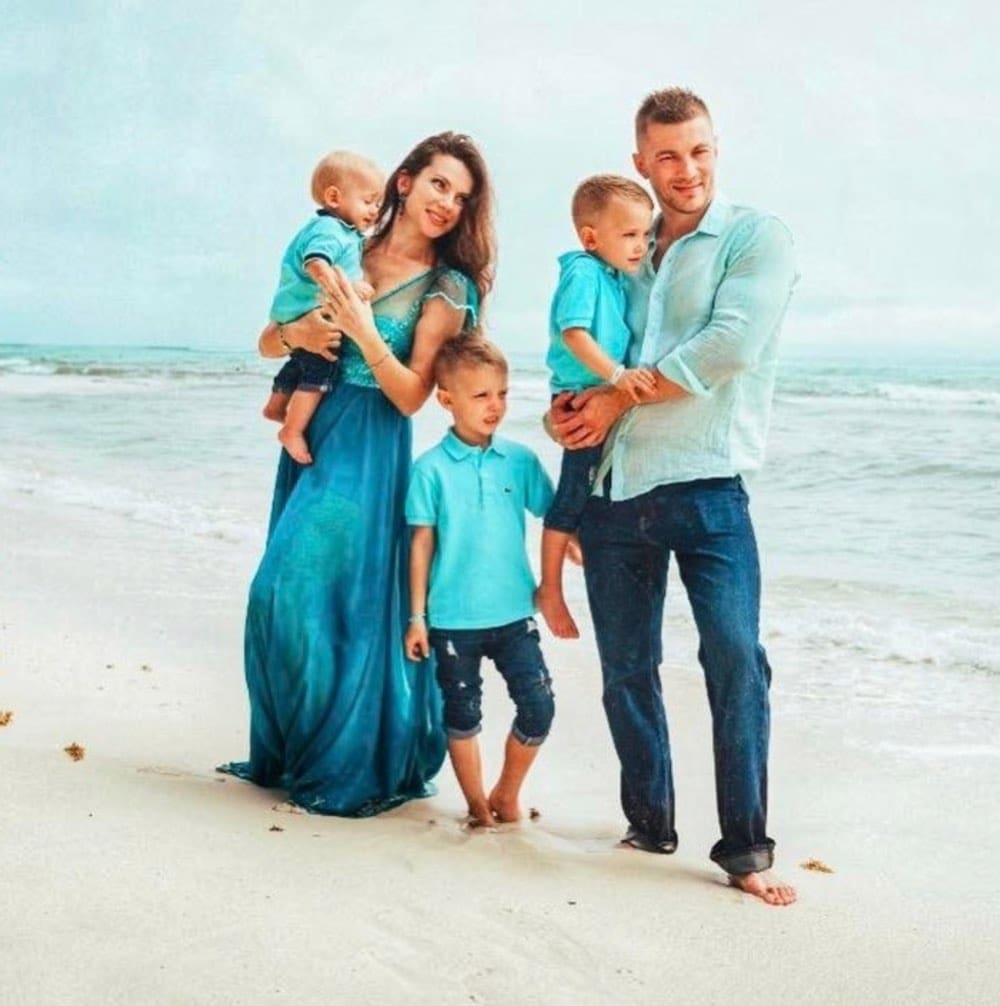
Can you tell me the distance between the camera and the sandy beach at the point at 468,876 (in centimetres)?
275

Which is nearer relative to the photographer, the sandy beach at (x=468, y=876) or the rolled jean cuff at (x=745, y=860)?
the sandy beach at (x=468, y=876)

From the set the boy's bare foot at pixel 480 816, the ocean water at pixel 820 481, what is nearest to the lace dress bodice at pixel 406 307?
the boy's bare foot at pixel 480 816

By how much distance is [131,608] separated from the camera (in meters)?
6.71

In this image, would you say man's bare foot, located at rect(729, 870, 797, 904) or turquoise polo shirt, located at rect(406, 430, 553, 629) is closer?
man's bare foot, located at rect(729, 870, 797, 904)

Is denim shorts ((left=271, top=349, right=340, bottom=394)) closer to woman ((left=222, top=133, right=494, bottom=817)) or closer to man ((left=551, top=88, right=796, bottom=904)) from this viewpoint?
woman ((left=222, top=133, right=494, bottom=817))

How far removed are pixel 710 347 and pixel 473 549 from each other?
30.6 inches

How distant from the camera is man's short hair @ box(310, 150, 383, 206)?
372cm

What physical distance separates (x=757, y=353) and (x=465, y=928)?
1325mm

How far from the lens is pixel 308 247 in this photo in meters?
3.65

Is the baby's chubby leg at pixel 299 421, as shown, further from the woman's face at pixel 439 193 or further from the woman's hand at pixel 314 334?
the woman's face at pixel 439 193

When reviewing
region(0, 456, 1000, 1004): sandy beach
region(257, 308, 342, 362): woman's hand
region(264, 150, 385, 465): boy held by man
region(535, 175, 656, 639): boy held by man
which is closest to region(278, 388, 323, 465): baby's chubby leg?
region(264, 150, 385, 465): boy held by man

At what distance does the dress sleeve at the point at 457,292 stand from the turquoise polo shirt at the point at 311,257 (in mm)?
196

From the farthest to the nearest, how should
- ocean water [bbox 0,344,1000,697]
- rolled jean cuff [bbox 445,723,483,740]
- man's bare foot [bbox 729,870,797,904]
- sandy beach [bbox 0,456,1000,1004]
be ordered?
1. ocean water [bbox 0,344,1000,697]
2. rolled jean cuff [bbox 445,723,483,740]
3. man's bare foot [bbox 729,870,797,904]
4. sandy beach [bbox 0,456,1000,1004]

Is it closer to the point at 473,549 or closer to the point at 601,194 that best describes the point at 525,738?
the point at 473,549
